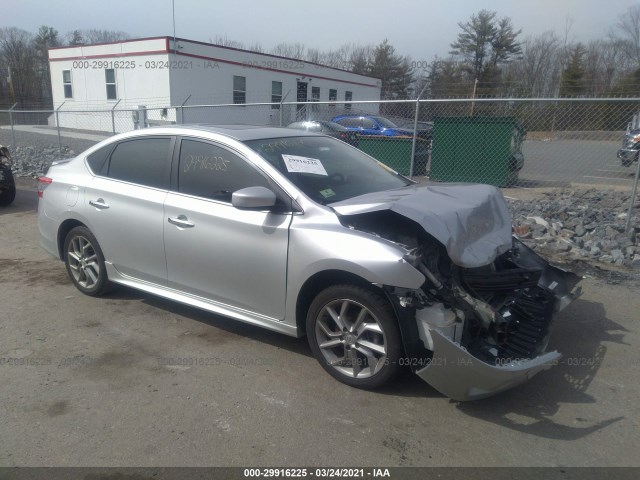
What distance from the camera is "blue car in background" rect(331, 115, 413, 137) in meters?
13.3

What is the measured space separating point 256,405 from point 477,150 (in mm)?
9047

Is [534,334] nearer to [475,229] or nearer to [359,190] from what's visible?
[475,229]

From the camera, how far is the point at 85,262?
4.86 metres

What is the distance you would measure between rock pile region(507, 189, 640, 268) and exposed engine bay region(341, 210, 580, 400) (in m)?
2.74

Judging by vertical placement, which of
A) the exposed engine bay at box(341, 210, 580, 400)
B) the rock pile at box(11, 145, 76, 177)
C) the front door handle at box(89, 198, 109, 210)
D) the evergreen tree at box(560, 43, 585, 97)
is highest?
the evergreen tree at box(560, 43, 585, 97)

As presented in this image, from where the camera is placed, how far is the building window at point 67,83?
84.3 ft

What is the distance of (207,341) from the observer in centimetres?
402

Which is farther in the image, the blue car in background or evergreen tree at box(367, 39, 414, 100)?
evergreen tree at box(367, 39, 414, 100)

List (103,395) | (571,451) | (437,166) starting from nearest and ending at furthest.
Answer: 1. (571,451)
2. (103,395)
3. (437,166)

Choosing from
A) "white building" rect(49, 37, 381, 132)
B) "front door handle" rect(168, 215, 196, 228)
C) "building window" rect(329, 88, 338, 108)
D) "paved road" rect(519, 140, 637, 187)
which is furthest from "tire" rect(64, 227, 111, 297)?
"building window" rect(329, 88, 338, 108)

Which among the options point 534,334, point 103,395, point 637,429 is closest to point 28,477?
point 103,395

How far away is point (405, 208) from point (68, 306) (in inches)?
139

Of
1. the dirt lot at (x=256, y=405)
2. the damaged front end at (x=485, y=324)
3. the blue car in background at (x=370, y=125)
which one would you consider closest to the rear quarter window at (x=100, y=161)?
the dirt lot at (x=256, y=405)

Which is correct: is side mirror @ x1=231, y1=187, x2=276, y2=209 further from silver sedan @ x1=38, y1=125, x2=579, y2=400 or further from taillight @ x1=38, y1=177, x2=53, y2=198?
taillight @ x1=38, y1=177, x2=53, y2=198
